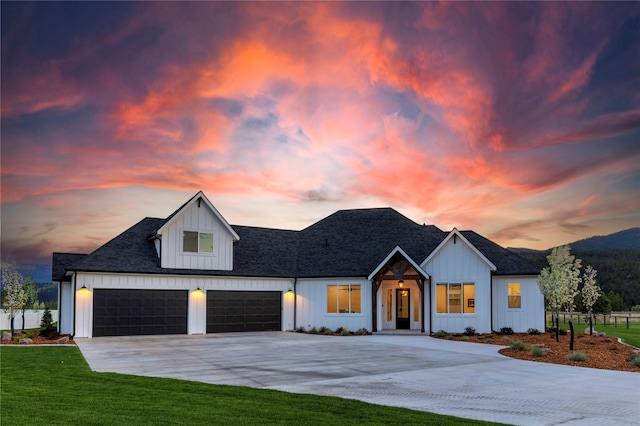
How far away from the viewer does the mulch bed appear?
54.8ft

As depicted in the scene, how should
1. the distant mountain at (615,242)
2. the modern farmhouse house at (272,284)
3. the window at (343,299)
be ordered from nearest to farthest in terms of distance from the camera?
Answer: the modern farmhouse house at (272,284) → the window at (343,299) → the distant mountain at (615,242)

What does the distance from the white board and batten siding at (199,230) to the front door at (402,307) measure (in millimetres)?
9216

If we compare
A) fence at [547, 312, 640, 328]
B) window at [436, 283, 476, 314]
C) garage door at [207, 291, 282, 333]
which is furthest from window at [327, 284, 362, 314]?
fence at [547, 312, 640, 328]

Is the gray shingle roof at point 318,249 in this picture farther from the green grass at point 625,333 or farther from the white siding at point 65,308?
the green grass at point 625,333

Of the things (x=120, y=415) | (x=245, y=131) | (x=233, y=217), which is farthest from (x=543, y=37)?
(x=233, y=217)

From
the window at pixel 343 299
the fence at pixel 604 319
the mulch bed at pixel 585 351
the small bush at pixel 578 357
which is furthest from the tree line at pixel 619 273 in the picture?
the small bush at pixel 578 357

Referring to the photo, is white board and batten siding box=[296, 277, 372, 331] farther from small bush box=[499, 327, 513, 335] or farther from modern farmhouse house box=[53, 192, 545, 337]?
small bush box=[499, 327, 513, 335]

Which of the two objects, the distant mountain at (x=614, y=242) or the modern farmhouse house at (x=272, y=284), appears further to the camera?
the distant mountain at (x=614, y=242)

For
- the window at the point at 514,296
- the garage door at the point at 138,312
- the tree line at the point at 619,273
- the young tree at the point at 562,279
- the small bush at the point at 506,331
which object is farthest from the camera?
the tree line at the point at 619,273

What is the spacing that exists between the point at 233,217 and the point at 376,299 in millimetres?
15160

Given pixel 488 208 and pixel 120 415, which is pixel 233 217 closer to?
pixel 488 208

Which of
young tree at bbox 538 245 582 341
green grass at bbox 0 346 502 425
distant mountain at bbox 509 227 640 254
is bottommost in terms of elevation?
green grass at bbox 0 346 502 425

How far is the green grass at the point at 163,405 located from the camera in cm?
866

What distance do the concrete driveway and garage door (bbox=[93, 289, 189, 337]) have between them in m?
2.95
